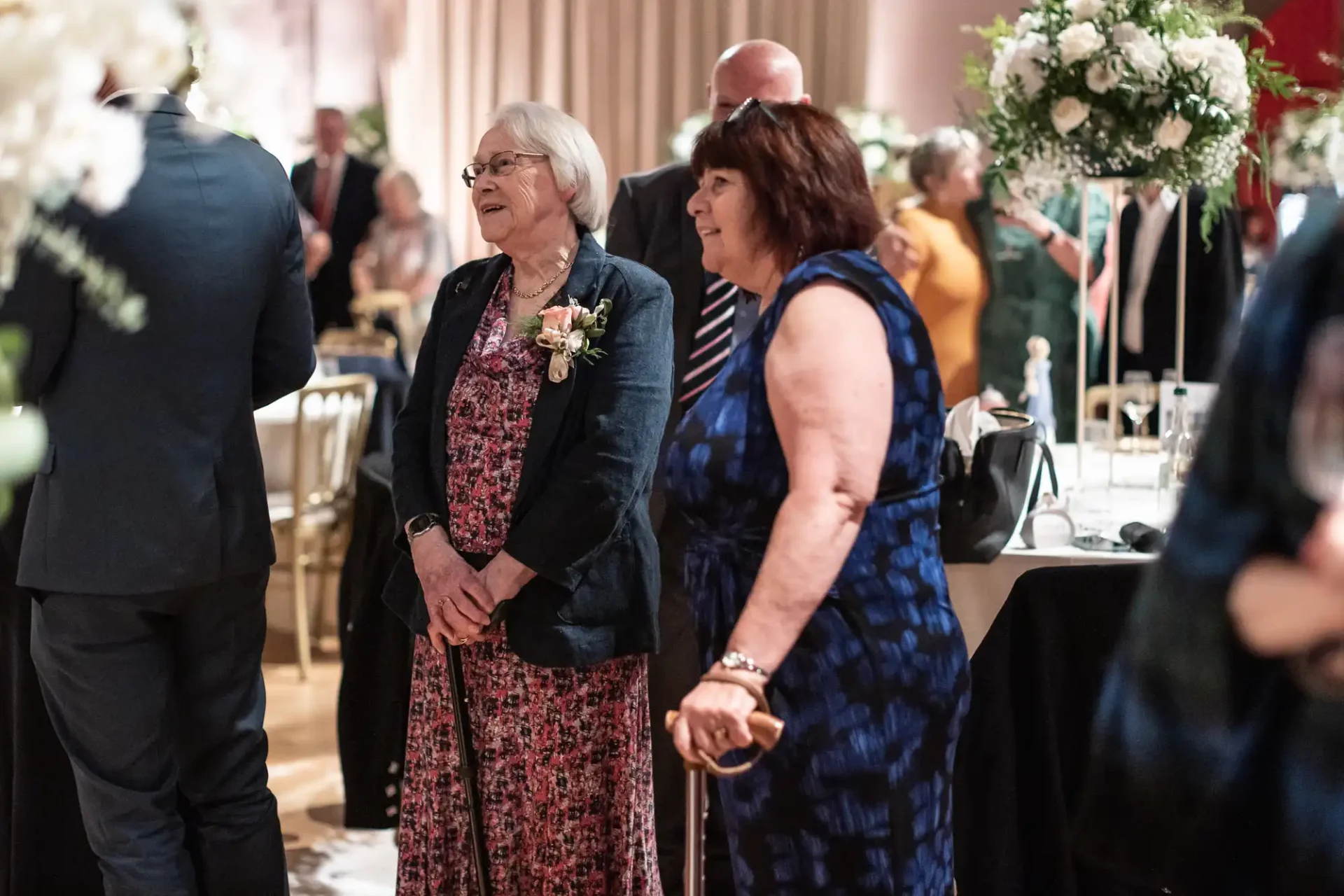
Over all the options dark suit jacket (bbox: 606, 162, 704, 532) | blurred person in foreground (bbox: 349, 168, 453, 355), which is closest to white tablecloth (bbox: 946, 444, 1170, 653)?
dark suit jacket (bbox: 606, 162, 704, 532)

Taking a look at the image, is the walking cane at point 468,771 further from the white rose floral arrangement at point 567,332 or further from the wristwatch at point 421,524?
the white rose floral arrangement at point 567,332

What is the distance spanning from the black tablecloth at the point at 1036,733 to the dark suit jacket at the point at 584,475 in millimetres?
552

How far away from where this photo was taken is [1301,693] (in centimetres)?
118

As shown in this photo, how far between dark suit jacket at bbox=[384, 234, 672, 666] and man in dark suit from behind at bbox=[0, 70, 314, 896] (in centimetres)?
28

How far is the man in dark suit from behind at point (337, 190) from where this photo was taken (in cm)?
762

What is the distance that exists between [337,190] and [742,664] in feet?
21.0

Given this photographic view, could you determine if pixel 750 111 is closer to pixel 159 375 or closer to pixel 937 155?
pixel 159 375

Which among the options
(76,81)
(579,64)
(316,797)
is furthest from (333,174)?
(76,81)

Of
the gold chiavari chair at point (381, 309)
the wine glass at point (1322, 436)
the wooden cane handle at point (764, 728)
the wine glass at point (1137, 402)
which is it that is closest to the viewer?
the wine glass at point (1322, 436)

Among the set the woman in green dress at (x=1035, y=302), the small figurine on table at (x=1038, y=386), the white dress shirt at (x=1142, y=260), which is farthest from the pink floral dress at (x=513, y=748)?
the white dress shirt at (x=1142, y=260)

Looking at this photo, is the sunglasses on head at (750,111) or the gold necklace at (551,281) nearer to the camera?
the sunglasses on head at (750,111)

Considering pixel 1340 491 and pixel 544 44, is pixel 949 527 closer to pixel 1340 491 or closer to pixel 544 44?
pixel 1340 491

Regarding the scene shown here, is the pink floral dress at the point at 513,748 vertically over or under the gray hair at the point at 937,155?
under

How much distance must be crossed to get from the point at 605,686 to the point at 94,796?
2.79ft
